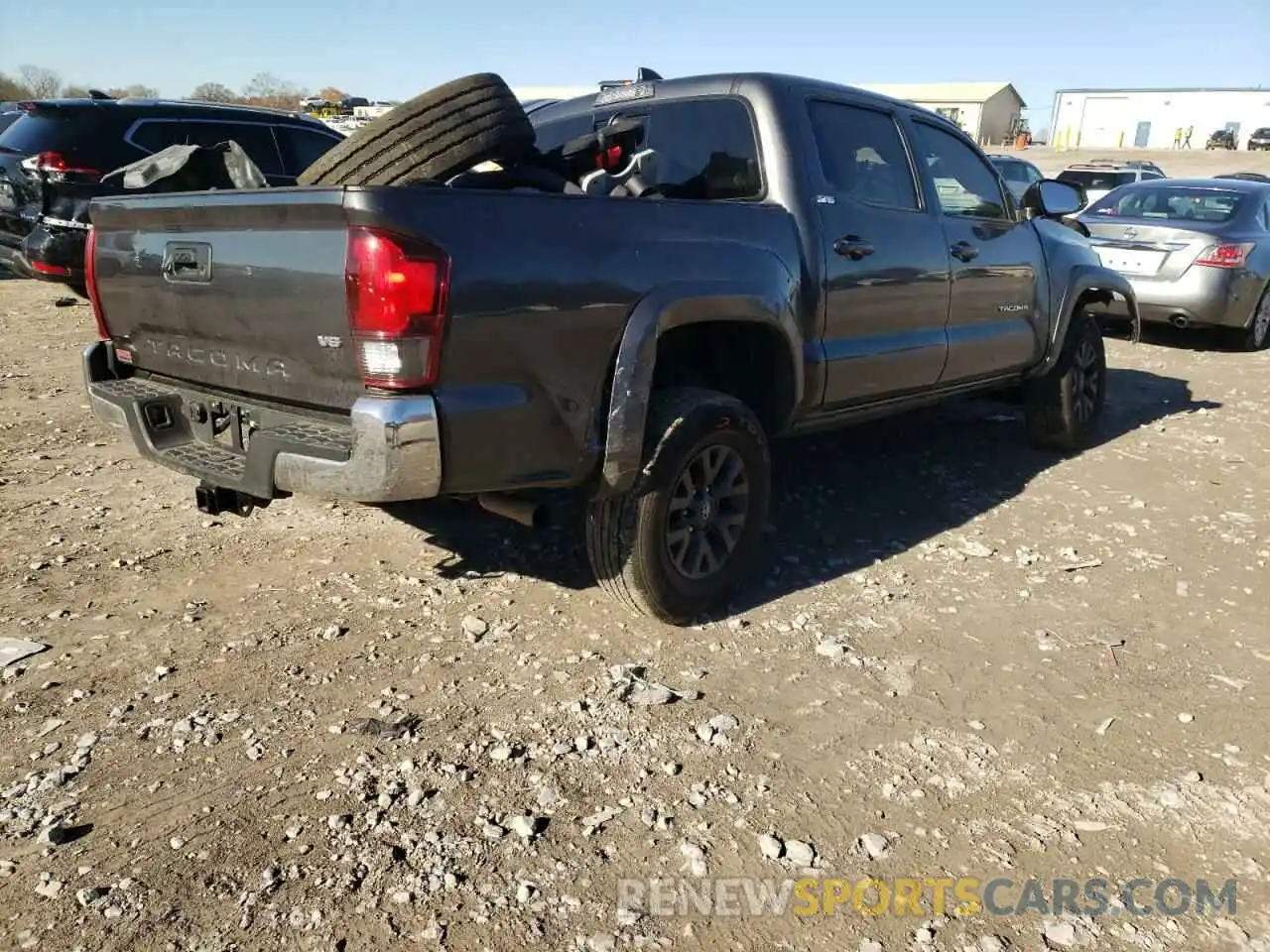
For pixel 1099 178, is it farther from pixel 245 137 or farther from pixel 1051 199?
pixel 245 137

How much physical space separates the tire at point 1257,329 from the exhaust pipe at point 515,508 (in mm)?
8772

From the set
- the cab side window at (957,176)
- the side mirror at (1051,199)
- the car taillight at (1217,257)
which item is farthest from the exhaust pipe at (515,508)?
the car taillight at (1217,257)

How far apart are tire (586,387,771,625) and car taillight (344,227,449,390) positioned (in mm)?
946

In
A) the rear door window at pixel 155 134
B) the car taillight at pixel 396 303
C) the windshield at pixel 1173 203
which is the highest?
the rear door window at pixel 155 134

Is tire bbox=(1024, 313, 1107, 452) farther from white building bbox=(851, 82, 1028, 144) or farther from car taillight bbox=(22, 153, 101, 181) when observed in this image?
white building bbox=(851, 82, 1028, 144)

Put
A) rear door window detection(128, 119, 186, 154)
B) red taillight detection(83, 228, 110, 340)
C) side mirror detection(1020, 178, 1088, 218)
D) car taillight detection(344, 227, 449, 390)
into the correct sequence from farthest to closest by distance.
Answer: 1. rear door window detection(128, 119, 186, 154)
2. side mirror detection(1020, 178, 1088, 218)
3. red taillight detection(83, 228, 110, 340)
4. car taillight detection(344, 227, 449, 390)

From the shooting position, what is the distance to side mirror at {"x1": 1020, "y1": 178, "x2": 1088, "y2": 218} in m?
5.60

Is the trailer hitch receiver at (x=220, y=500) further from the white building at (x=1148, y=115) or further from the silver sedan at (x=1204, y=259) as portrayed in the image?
the white building at (x=1148, y=115)

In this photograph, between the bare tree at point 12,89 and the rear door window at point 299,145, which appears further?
the bare tree at point 12,89

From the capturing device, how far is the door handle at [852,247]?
404 centimetres

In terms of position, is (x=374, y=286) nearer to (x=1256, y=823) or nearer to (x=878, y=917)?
(x=878, y=917)

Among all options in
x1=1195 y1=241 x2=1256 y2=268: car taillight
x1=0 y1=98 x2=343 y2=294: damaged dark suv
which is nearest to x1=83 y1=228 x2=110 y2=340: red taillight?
x1=0 y1=98 x2=343 y2=294: damaged dark suv

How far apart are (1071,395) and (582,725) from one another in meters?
4.23

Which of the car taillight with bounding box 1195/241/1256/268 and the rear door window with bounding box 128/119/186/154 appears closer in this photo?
the rear door window with bounding box 128/119/186/154
